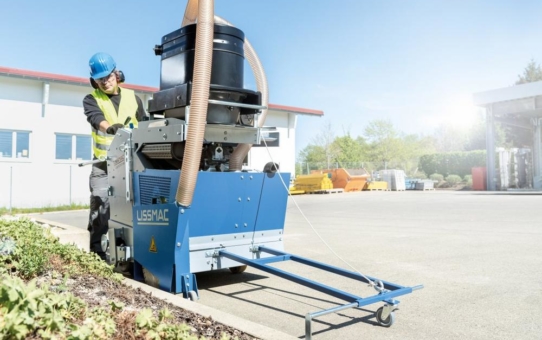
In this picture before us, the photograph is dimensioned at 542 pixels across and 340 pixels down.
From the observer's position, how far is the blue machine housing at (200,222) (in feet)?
12.3

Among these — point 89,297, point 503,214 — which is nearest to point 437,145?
point 503,214

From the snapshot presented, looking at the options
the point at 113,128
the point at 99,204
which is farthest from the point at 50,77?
the point at 113,128

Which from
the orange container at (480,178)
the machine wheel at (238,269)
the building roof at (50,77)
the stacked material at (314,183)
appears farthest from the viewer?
the orange container at (480,178)

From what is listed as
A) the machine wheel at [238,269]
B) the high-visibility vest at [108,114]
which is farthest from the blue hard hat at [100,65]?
the machine wheel at [238,269]

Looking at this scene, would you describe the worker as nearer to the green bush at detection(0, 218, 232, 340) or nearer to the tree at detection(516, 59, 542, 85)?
the green bush at detection(0, 218, 232, 340)

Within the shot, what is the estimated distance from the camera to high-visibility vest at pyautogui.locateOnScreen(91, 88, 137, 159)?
4.96 m

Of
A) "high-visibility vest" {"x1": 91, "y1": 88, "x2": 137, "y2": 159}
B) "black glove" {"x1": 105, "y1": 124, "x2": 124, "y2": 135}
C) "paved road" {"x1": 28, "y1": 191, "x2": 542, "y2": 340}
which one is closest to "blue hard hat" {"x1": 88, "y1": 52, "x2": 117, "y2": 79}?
"high-visibility vest" {"x1": 91, "y1": 88, "x2": 137, "y2": 159}

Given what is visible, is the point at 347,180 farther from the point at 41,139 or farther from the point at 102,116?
the point at 102,116

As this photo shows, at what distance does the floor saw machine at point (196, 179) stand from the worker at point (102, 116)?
38cm

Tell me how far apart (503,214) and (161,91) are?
32.0ft

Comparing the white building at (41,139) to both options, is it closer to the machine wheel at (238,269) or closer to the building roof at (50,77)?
the building roof at (50,77)

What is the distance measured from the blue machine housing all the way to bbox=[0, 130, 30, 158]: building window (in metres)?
14.2

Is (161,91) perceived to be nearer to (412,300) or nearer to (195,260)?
(195,260)

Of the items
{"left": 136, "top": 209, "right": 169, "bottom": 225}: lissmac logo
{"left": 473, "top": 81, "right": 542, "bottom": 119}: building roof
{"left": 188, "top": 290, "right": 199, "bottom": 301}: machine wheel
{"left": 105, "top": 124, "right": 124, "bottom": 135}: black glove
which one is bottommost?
{"left": 188, "top": 290, "right": 199, "bottom": 301}: machine wheel
